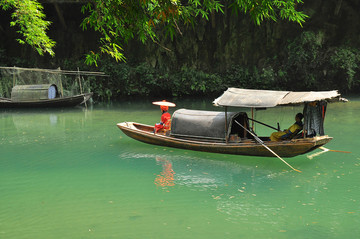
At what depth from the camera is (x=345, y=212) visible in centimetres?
662

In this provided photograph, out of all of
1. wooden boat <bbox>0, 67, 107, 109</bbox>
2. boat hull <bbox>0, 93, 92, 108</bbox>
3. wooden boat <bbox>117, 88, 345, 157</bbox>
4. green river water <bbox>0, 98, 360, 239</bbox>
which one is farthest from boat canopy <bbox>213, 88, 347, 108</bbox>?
boat hull <bbox>0, 93, 92, 108</bbox>

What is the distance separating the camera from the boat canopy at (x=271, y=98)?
920cm

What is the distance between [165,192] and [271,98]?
3561mm

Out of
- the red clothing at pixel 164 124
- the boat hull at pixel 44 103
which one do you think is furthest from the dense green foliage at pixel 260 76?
the red clothing at pixel 164 124

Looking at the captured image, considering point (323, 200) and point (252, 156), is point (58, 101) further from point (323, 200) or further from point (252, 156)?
point (323, 200)

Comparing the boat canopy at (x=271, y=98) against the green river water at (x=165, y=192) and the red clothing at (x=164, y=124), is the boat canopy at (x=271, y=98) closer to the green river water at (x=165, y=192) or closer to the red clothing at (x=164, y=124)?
the green river water at (x=165, y=192)

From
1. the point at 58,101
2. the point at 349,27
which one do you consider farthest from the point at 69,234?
the point at 349,27

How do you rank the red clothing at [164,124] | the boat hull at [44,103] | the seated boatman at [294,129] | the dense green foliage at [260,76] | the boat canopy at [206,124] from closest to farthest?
the seated boatman at [294,129] < the boat canopy at [206,124] < the red clothing at [164,124] < the boat hull at [44,103] < the dense green foliage at [260,76]

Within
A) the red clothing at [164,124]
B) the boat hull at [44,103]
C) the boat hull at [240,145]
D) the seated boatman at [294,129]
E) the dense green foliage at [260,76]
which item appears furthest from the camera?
the dense green foliage at [260,76]

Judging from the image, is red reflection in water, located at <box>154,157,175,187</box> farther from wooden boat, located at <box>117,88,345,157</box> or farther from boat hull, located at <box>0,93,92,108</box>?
boat hull, located at <box>0,93,92,108</box>

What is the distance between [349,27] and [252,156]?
16.9 meters

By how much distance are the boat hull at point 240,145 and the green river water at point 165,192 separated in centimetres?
20

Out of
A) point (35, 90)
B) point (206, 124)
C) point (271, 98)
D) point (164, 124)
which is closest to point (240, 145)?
point (206, 124)

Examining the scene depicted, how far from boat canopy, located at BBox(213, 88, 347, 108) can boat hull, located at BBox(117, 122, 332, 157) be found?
928 millimetres
